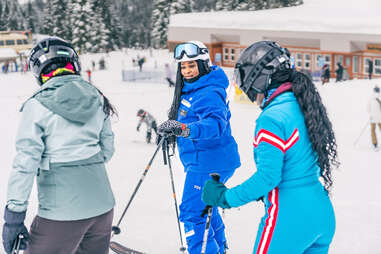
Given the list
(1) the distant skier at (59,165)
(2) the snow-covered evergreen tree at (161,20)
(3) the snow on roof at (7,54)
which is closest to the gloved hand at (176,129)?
(1) the distant skier at (59,165)

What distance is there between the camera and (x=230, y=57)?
123ft

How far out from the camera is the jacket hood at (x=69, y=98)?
2742 mm

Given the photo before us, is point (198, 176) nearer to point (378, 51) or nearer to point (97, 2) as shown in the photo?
point (378, 51)

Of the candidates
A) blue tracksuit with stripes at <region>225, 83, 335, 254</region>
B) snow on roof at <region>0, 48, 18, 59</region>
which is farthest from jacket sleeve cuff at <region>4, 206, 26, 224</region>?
snow on roof at <region>0, 48, 18, 59</region>

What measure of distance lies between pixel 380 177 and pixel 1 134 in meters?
10.8

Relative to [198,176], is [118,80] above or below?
below

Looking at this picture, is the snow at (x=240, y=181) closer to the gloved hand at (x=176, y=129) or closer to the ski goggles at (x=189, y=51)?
the gloved hand at (x=176, y=129)

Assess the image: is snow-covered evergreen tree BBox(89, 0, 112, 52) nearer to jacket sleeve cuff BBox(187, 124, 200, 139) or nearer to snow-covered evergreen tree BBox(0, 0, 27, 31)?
snow-covered evergreen tree BBox(0, 0, 27, 31)

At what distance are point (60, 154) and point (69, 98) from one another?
0.27 m

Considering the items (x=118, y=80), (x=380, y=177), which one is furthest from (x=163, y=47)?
(x=380, y=177)

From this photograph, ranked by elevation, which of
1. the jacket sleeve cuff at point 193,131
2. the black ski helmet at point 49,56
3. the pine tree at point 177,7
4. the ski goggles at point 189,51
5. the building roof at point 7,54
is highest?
the pine tree at point 177,7

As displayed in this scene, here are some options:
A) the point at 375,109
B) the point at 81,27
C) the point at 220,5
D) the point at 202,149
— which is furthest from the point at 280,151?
the point at 81,27

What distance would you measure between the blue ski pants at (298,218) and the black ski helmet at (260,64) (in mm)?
479

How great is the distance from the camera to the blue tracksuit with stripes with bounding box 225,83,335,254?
247 centimetres
